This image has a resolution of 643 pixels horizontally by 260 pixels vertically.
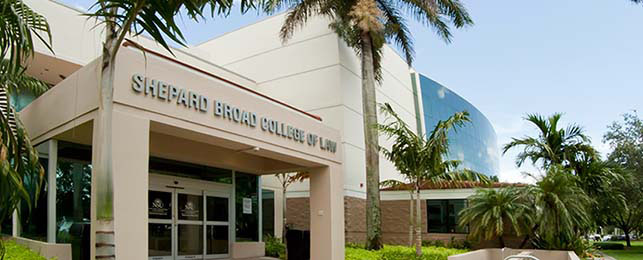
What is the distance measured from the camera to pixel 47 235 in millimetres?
9766

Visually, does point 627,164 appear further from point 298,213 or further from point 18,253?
point 18,253

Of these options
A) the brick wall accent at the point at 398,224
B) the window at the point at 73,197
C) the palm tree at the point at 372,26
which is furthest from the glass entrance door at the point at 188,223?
the brick wall accent at the point at 398,224

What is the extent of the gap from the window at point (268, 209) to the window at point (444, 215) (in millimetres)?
6544

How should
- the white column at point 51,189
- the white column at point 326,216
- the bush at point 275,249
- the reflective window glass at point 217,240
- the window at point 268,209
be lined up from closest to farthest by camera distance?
1. the white column at point 51,189
2. the white column at point 326,216
3. the reflective window glass at point 217,240
4. the bush at point 275,249
5. the window at point 268,209

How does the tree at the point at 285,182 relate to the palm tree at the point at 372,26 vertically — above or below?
below

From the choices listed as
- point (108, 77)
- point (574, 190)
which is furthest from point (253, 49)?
point (108, 77)

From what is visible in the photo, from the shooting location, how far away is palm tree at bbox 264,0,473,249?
16578mm

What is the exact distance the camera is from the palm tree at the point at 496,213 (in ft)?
57.2

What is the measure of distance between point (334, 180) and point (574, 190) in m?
9.17

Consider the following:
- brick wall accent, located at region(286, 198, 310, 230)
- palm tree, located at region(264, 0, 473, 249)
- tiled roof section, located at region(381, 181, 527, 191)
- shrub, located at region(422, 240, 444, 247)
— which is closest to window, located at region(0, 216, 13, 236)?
palm tree, located at region(264, 0, 473, 249)

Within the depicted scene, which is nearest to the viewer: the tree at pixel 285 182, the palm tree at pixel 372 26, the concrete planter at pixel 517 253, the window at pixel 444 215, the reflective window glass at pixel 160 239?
the reflective window glass at pixel 160 239

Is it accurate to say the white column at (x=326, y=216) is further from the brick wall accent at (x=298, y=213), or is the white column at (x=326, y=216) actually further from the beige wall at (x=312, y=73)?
the brick wall accent at (x=298, y=213)

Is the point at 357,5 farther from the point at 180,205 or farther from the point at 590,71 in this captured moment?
the point at 590,71

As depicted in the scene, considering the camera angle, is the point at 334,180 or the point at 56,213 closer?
the point at 56,213
